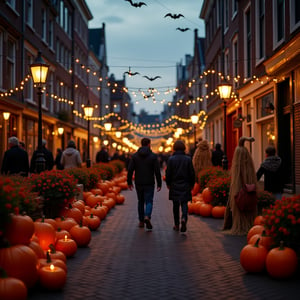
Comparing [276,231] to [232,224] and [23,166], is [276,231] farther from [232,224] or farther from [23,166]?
[23,166]

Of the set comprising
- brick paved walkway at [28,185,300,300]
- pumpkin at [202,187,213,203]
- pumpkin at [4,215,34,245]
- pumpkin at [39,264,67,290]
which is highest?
pumpkin at [4,215,34,245]

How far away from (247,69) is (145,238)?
15.4 meters

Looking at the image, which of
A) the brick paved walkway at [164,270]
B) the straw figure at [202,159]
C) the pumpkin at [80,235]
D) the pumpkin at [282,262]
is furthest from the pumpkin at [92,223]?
the straw figure at [202,159]

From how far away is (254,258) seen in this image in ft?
20.8

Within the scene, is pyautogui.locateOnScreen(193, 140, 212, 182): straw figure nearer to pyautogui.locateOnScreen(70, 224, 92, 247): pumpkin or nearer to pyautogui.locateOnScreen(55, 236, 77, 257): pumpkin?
pyautogui.locateOnScreen(70, 224, 92, 247): pumpkin

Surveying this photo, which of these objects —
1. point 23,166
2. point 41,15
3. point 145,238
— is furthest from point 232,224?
point 41,15

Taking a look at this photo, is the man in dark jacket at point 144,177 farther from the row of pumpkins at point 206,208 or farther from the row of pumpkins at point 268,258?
the row of pumpkins at point 268,258

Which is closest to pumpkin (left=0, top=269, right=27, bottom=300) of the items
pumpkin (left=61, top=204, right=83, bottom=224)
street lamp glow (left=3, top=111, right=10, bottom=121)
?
pumpkin (left=61, top=204, right=83, bottom=224)

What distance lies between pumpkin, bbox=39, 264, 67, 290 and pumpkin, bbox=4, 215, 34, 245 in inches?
15.2

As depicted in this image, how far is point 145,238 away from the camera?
9312mm

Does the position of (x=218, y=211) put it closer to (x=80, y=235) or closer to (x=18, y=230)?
(x=80, y=235)

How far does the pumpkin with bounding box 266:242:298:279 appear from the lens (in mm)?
5984

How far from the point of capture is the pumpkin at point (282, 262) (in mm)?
5984

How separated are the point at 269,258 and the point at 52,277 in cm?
258
